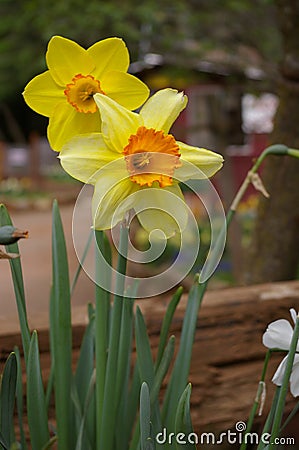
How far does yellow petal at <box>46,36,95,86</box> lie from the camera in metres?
0.59

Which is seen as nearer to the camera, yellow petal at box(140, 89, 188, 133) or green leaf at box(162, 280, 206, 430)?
yellow petal at box(140, 89, 188, 133)

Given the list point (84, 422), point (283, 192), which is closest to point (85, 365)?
point (84, 422)

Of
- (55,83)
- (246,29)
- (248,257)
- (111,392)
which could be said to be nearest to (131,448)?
(111,392)

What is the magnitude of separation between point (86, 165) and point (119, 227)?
71 mm

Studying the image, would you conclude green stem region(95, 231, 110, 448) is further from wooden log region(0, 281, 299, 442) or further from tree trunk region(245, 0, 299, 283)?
tree trunk region(245, 0, 299, 283)

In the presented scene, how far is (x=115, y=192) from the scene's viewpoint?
54 centimetres

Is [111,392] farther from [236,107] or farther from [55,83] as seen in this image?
[236,107]

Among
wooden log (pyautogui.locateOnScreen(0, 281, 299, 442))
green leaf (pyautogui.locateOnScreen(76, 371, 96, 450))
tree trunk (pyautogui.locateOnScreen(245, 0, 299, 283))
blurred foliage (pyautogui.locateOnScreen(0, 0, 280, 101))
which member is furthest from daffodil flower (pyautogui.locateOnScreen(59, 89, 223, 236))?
blurred foliage (pyautogui.locateOnScreen(0, 0, 280, 101))

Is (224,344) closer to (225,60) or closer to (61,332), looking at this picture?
(61,332)

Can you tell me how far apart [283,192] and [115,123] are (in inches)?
49.0

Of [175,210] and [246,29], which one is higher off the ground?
[175,210]

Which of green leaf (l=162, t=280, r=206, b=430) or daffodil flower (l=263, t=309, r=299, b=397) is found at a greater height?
Answer: daffodil flower (l=263, t=309, r=299, b=397)

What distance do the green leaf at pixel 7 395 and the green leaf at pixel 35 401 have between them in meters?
0.05

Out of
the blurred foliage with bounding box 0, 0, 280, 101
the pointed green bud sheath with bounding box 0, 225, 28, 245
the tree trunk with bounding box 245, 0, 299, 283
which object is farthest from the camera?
the blurred foliage with bounding box 0, 0, 280, 101
